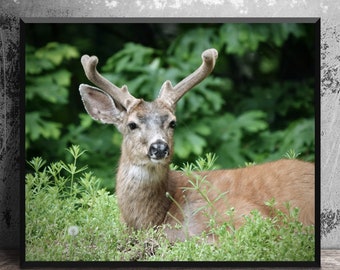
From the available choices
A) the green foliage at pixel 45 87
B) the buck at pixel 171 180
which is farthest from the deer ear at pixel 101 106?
the green foliage at pixel 45 87

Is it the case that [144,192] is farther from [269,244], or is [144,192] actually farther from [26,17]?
[26,17]

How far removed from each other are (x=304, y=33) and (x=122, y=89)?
1.01m

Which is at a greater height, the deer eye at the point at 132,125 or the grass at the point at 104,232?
the deer eye at the point at 132,125

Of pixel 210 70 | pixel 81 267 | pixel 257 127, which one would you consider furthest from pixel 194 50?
pixel 81 267

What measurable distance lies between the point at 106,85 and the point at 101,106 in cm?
11

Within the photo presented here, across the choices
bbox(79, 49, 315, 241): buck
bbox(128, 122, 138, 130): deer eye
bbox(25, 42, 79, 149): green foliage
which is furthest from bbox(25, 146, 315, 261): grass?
bbox(128, 122, 138, 130): deer eye

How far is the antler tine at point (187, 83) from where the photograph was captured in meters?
4.47

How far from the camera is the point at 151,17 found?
179 inches

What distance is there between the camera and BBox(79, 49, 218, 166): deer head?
14.2ft

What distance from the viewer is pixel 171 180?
14.7ft

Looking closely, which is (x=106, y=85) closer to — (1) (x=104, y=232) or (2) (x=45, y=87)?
(2) (x=45, y=87)

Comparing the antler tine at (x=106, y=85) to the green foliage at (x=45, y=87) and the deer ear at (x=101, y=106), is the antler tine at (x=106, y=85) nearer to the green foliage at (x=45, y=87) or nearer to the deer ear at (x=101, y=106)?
the deer ear at (x=101, y=106)

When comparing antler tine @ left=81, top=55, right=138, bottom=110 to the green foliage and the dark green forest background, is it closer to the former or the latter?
the dark green forest background

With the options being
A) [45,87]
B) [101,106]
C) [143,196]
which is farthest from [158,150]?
[45,87]
